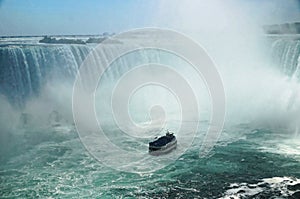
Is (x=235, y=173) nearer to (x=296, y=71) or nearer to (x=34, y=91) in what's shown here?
(x=296, y=71)

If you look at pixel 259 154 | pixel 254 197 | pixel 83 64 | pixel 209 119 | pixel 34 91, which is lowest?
pixel 254 197

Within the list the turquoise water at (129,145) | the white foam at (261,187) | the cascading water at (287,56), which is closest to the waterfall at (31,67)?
the turquoise water at (129,145)

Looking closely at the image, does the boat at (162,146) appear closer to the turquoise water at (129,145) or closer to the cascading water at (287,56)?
the turquoise water at (129,145)

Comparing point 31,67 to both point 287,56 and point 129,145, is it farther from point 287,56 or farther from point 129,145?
point 287,56

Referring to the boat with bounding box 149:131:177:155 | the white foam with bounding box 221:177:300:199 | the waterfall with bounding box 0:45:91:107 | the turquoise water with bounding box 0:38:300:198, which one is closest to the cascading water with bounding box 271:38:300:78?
the turquoise water with bounding box 0:38:300:198

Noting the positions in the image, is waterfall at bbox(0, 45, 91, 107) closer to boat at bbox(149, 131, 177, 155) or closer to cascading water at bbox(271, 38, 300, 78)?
boat at bbox(149, 131, 177, 155)

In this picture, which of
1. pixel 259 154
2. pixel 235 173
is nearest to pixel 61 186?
pixel 235 173

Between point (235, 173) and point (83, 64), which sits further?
point (83, 64)

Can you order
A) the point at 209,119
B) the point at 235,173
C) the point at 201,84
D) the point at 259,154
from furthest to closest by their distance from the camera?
1. the point at 201,84
2. the point at 209,119
3. the point at 259,154
4. the point at 235,173
